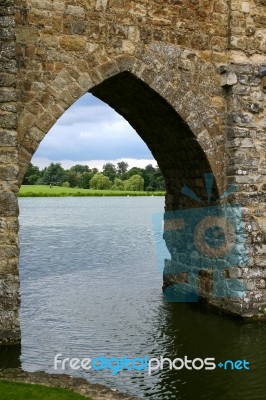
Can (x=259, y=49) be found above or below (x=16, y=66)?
above

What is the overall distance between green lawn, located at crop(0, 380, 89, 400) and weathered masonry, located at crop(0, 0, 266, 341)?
1.56 metres

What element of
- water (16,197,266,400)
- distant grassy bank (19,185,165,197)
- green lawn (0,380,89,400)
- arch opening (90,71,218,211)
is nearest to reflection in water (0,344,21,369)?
water (16,197,266,400)

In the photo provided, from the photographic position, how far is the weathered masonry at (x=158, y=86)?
24.0 feet

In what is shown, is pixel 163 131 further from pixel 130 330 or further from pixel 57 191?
pixel 57 191

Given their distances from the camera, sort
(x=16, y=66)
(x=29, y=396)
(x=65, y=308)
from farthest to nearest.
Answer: (x=65, y=308), (x=16, y=66), (x=29, y=396)

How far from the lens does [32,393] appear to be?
559 centimetres

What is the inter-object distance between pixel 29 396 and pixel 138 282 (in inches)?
288

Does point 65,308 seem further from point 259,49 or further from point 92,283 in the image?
point 259,49

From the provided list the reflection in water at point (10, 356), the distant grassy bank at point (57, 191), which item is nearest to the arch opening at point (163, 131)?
the reflection in water at point (10, 356)

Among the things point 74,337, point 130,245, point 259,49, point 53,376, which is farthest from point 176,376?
point 130,245

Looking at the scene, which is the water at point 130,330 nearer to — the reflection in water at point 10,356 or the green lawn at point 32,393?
the reflection in water at point 10,356

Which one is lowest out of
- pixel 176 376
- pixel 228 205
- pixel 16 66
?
pixel 176 376

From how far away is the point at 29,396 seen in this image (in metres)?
5.51

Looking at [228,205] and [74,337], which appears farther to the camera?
[228,205]
